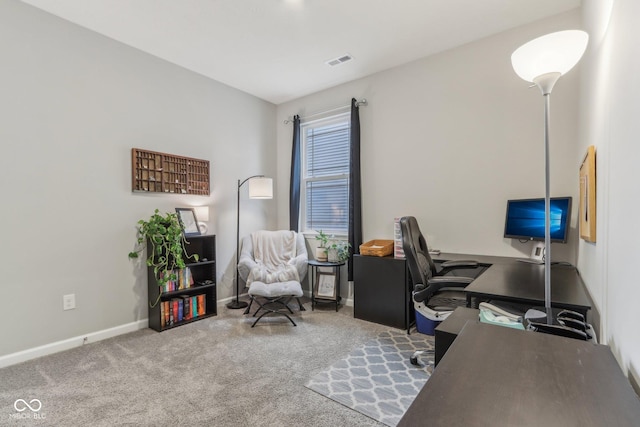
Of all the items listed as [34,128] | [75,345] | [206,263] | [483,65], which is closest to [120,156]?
[34,128]

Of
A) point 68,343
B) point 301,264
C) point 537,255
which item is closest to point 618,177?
point 537,255

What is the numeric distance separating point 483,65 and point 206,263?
349 cm

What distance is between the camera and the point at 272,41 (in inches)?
118

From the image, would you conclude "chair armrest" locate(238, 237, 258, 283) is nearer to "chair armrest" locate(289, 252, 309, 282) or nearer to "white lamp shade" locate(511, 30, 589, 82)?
"chair armrest" locate(289, 252, 309, 282)

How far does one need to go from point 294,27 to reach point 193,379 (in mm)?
2954

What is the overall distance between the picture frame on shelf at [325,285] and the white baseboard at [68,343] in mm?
1865

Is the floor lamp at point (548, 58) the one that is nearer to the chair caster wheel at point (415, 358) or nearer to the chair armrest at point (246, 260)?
the chair caster wheel at point (415, 358)

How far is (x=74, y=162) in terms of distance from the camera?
2682 mm

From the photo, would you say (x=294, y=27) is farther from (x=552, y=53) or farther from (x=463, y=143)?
(x=552, y=53)

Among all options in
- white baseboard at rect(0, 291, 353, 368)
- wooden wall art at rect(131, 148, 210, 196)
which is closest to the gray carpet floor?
white baseboard at rect(0, 291, 353, 368)

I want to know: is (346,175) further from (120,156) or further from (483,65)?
(120,156)

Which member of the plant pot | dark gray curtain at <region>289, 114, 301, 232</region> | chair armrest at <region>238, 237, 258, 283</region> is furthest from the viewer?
dark gray curtain at <region>289, 114, 301, 232</region>

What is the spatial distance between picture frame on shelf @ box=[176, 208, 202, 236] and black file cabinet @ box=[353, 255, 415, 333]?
1.81 metres

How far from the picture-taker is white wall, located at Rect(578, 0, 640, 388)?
0.88 meters
